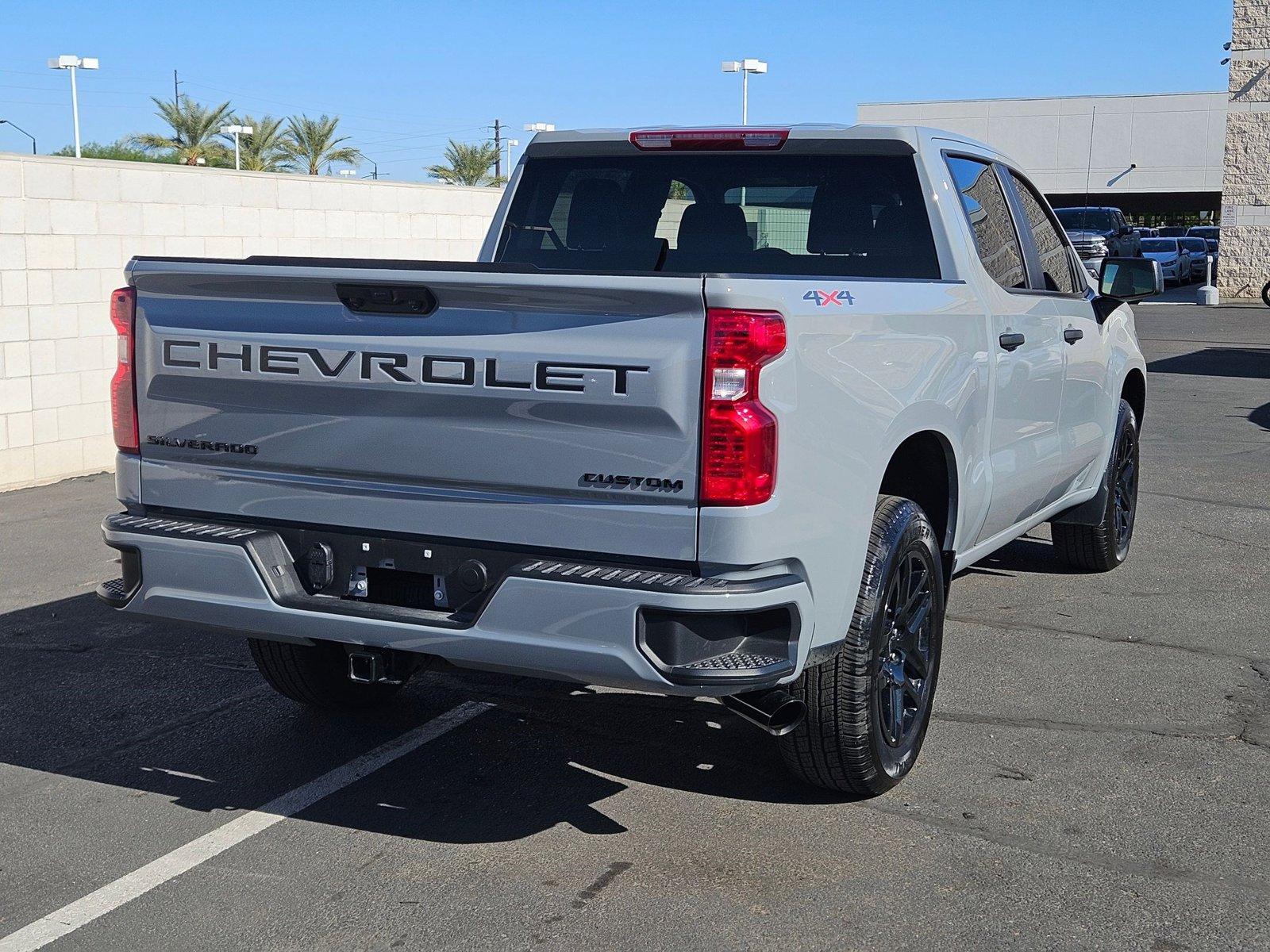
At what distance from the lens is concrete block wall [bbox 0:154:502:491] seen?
9.77 m

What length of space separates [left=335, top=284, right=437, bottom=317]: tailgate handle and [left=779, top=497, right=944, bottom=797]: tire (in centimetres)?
145

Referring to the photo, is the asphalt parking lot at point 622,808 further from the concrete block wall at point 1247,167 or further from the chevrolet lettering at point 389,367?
the concrete block wall at point 1247,167

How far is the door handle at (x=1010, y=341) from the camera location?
5230 millimetres

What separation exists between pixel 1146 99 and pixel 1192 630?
56.3 meters

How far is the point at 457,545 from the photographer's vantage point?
3.83m

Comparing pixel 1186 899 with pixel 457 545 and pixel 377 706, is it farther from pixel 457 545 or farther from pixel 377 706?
pixel 377 706

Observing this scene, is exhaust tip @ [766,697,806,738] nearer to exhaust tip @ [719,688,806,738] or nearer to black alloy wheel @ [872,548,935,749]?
exhaust tip @ [719,688,806,738]

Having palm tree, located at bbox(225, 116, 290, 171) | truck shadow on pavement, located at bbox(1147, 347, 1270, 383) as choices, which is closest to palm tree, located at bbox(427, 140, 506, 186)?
palm tree, located at bbox(225, 116, 290, 171)

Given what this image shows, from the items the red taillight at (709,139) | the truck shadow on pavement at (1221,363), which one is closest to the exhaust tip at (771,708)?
the red taillight at (709,139)

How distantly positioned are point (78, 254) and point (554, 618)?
7.72 metres

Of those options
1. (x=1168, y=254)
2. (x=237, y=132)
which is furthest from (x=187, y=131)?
(x=1168, y=254)

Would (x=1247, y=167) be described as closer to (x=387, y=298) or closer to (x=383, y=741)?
(x=383, y=741)

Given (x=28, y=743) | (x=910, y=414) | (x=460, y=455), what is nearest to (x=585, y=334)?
(x=460, y=455)

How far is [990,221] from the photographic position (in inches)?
221
